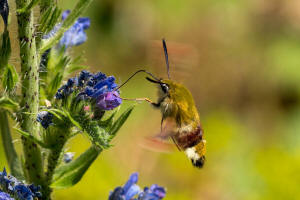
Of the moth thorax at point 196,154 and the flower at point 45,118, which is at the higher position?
the flower at point 45,118

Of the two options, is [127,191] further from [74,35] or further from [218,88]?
[218,88]

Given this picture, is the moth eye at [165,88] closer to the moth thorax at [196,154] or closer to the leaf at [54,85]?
the moth thorax at [196,154]

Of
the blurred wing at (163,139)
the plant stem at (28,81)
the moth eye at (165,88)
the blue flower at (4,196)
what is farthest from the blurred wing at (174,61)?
the blue flower at (4,196)

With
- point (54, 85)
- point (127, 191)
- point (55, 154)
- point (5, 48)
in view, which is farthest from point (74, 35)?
point (127, 191)

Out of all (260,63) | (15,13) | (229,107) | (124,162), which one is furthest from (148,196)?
(260,63)

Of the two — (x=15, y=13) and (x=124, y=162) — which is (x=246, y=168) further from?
(x=15, y=13)

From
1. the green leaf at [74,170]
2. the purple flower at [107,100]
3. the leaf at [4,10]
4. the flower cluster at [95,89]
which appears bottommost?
the green leaf at [74,170]

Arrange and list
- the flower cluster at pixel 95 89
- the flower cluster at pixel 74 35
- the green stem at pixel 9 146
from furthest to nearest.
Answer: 1. the flower cluster at pixel 74 35
2. the green stem at pixel 9 146
3. the flower cluster at pixel 95 89
